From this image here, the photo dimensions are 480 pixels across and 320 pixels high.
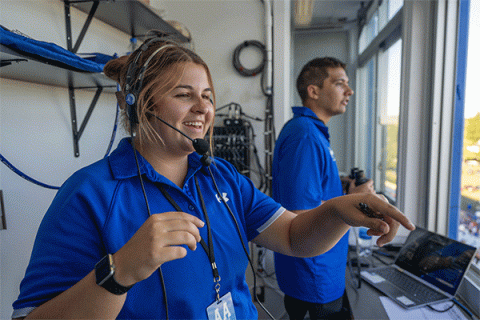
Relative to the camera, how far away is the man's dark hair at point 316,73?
72.1 inches

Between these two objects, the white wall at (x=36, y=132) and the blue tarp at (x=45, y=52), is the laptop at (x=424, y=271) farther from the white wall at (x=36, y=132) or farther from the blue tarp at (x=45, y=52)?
the blue tarp at (x=45, y=52)

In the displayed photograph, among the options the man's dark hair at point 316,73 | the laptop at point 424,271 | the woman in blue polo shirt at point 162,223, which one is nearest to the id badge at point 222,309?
the woman in blue polo shirt at point 162,223

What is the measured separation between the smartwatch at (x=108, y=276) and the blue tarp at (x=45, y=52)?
0.78m

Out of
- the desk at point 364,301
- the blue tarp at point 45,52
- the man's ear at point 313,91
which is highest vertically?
the blue tarp at point 45,52

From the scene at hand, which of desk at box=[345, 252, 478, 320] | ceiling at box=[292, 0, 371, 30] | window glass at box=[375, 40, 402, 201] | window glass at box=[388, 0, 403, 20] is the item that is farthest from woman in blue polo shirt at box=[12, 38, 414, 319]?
ceiling at box=[292, 0, 371, 30]

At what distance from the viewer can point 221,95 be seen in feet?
8.82

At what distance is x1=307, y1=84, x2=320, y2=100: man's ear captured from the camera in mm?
1824

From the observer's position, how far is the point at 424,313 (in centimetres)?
122

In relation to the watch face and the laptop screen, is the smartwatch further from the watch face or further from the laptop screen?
the laptop screen

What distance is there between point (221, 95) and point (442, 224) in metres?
1.90

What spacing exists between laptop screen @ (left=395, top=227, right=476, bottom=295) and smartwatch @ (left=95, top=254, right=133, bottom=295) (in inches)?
54.4

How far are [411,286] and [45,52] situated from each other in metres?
1.79

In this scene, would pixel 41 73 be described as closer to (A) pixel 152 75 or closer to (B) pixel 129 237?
(A) pixel 152 75

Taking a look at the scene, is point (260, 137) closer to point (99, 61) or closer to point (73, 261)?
point (99, 61)
